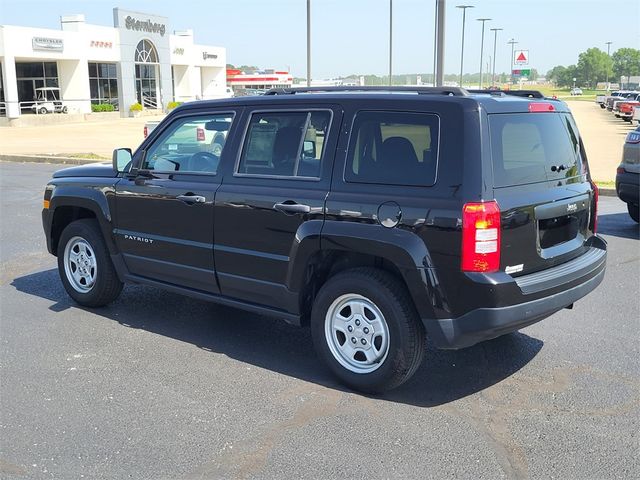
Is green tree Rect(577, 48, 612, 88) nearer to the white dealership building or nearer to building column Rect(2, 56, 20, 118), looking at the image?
the white dealership building

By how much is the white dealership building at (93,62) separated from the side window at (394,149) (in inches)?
1534

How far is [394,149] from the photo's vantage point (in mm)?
4188

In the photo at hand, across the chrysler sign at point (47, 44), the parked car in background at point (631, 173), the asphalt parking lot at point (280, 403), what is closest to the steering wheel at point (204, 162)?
the asphalt parking lot at point (280, 403)

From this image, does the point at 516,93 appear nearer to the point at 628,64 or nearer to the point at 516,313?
the point at 516,313

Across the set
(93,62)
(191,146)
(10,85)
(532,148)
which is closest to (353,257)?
(532,148)

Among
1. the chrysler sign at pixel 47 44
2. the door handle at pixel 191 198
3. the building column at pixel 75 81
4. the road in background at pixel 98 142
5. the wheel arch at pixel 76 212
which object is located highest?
the chrysler sign at pixel 47 44

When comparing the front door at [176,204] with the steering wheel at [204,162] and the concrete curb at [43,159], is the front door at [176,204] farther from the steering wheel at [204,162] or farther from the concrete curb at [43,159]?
the concrete curb at [43,159]

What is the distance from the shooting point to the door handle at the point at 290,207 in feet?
14.5

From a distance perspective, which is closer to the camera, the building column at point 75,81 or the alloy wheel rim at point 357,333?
the alloy wheel rim at point 357,333

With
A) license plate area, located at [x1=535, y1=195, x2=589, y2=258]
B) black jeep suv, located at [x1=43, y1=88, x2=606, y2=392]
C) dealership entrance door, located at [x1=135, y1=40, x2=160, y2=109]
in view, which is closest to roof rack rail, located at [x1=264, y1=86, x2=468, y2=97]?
black jeep suv, located at [x1=43, y1=88, x2=606, y2=392]

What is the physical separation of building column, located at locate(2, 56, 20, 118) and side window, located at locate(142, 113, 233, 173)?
37.2 m

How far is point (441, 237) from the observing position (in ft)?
12.7

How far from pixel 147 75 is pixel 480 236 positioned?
2058 inches

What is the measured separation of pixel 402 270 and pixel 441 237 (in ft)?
1.05
